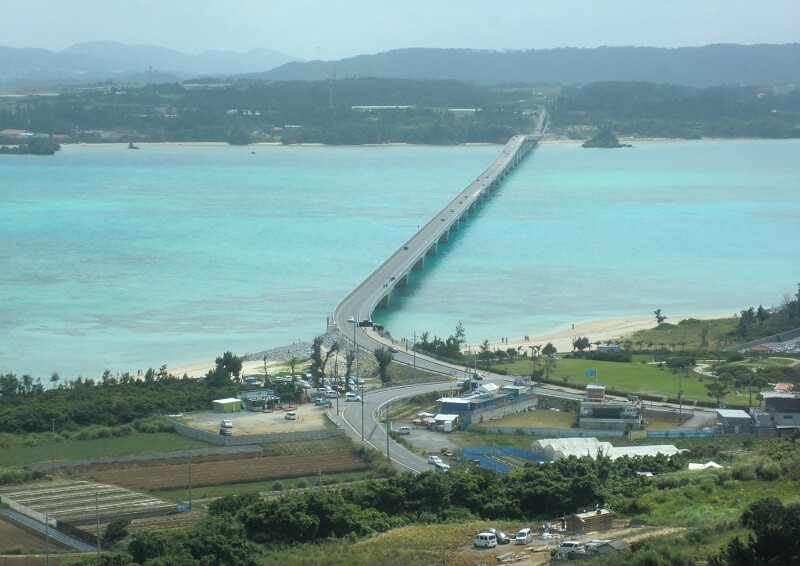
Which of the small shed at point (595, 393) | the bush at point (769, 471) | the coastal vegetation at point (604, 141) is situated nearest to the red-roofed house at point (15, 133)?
the coastal vegetation at point (604, 141)

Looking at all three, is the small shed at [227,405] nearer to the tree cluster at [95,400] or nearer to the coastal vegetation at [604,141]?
the tree cluster at [95,400]

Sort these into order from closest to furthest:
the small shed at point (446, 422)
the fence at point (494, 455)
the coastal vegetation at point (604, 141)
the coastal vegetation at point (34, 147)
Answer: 1. the fence at point (494, 455)
2. the small shed at point (446, 422)
3. the coastal vegetation at point (34, 147)
4. the coastal vegetation at point (604, 141)

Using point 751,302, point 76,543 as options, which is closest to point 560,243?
point 751,302

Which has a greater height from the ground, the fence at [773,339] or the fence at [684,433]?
the fence at [684,433]

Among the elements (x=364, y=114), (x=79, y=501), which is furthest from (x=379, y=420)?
(x=364, y=114)

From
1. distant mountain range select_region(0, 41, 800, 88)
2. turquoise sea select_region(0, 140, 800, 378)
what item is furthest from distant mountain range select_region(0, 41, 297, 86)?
turquoise sea select_region(0, 140, 800, 378)

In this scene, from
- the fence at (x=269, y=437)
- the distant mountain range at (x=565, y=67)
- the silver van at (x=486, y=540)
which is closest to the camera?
the silver van at (x=486, y=540)

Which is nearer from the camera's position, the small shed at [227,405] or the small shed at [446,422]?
the small shed at [446,422]

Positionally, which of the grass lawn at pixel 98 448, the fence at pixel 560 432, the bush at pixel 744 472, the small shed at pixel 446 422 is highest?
the bush at pixel 744 472

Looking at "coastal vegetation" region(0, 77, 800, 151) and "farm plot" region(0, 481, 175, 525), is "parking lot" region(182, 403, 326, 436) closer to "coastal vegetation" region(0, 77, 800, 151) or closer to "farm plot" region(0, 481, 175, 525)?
"farm plot" region(0, 481, 175, 525)
